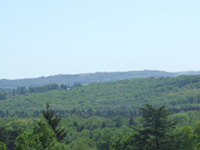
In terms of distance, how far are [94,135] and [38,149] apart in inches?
4442

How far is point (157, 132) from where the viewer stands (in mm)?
44344

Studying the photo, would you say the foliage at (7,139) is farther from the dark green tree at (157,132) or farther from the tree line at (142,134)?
the dark green tree at (157,132)

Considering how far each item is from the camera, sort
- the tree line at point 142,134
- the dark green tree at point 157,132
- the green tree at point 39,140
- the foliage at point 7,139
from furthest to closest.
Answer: the foliage at point 7,139 → the dark green tree at point 157,132 → the tree line at point 142,134 → the green tree at point 39,140

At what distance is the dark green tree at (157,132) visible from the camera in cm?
4388

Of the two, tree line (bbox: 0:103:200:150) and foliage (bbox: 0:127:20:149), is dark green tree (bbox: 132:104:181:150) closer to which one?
tree line (bbox: 0:103:200:150)

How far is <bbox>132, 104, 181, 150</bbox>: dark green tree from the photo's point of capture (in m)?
43.9

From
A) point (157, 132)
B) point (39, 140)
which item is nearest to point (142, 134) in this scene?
point (157, 132)

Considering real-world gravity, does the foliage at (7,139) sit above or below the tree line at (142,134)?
below

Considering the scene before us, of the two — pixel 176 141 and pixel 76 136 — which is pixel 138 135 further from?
pixel 76 136

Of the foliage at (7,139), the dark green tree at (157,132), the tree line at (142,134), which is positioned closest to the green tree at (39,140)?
the tree line at (142,134)

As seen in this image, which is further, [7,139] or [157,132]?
[7,139]

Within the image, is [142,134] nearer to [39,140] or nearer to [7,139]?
[39,140]

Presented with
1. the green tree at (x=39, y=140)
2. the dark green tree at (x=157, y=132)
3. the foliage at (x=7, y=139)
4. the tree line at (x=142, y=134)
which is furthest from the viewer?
the foliage at (x=7, y=139)

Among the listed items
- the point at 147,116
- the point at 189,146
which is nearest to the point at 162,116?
the point at 147,116
